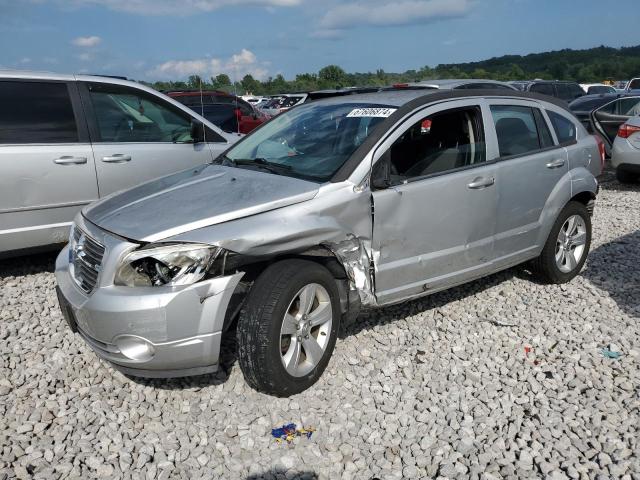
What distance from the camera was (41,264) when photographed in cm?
592

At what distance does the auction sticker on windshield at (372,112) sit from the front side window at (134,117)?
251cm

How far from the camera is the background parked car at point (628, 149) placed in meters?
9.65

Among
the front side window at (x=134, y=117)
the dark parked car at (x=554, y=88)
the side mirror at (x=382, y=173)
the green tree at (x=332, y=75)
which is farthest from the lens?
the green tree at (x=332, y=75)

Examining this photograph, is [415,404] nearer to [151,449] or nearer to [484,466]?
[484,466]

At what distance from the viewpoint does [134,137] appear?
5.84 m

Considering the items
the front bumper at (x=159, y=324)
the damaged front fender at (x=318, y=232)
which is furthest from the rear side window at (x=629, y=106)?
the front bumper at (x=159, y=324)

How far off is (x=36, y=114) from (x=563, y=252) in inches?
190

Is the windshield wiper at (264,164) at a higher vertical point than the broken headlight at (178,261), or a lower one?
higher

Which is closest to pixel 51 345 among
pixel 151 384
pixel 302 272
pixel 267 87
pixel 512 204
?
pixel 151 384

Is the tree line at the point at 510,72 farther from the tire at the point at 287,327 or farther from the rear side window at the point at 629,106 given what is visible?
the tire at the point at 287,327

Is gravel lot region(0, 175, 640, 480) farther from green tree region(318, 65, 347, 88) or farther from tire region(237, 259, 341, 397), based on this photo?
green tree region(318, 65, 347, 88)

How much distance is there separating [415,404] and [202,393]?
49.8 inches

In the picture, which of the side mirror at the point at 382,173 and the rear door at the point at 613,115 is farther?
the rear door at the point at 613,115

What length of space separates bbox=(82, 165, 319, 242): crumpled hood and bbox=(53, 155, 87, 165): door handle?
62.8 inches
